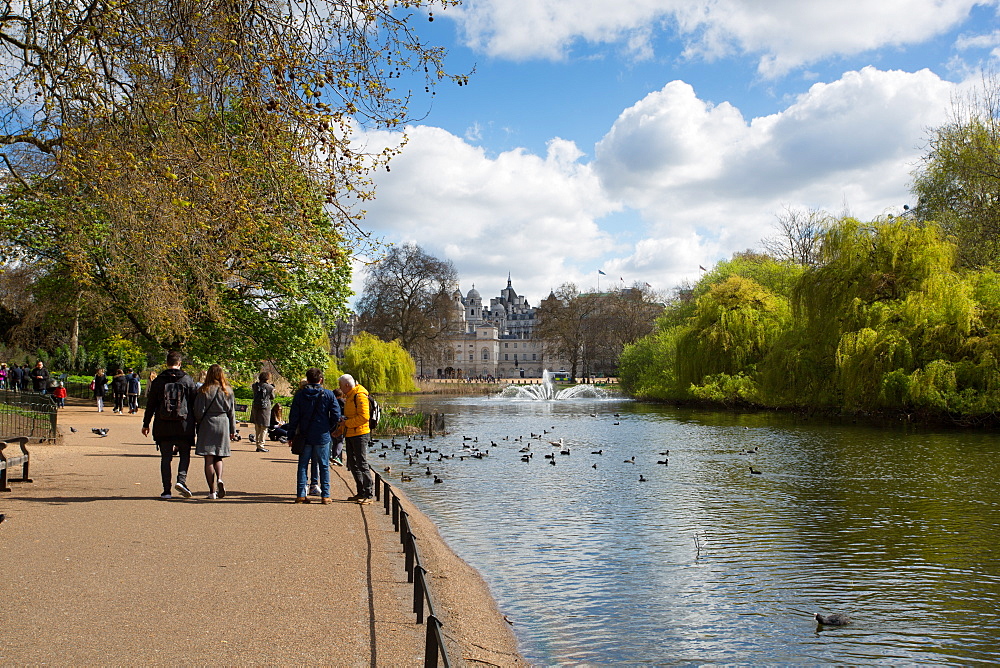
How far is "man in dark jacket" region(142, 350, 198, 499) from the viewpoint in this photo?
35.7 feet

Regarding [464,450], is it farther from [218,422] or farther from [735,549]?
[735,549]

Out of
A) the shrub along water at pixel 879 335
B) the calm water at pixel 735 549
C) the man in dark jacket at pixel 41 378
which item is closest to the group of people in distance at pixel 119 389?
the man in dark jacket at pixel 41 378

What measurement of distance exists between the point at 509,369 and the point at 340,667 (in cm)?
17358

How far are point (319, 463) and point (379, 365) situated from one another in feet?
164

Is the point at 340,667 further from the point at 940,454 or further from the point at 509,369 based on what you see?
the point at 509,369

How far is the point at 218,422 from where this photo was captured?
11141 mm

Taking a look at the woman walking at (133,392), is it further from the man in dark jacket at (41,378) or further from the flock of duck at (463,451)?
the flock of duck at (463,451)

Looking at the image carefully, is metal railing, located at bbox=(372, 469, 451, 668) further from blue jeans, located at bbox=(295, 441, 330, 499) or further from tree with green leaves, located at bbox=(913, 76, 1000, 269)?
tree with green leaves, located at bbox=(913, 76, 1000, 269)

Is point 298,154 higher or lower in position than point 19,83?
lower

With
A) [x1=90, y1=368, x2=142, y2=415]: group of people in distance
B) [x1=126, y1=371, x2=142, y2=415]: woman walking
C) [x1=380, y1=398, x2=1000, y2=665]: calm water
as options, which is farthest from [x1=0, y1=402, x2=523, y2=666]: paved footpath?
[x1=126, y1=371, x2=142, y2=415]: woman walking

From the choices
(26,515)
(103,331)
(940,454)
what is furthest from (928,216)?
(26,515)

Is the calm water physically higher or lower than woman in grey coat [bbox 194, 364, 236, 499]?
lower

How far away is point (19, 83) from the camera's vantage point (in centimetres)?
1061

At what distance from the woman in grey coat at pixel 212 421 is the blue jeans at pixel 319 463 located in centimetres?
98
